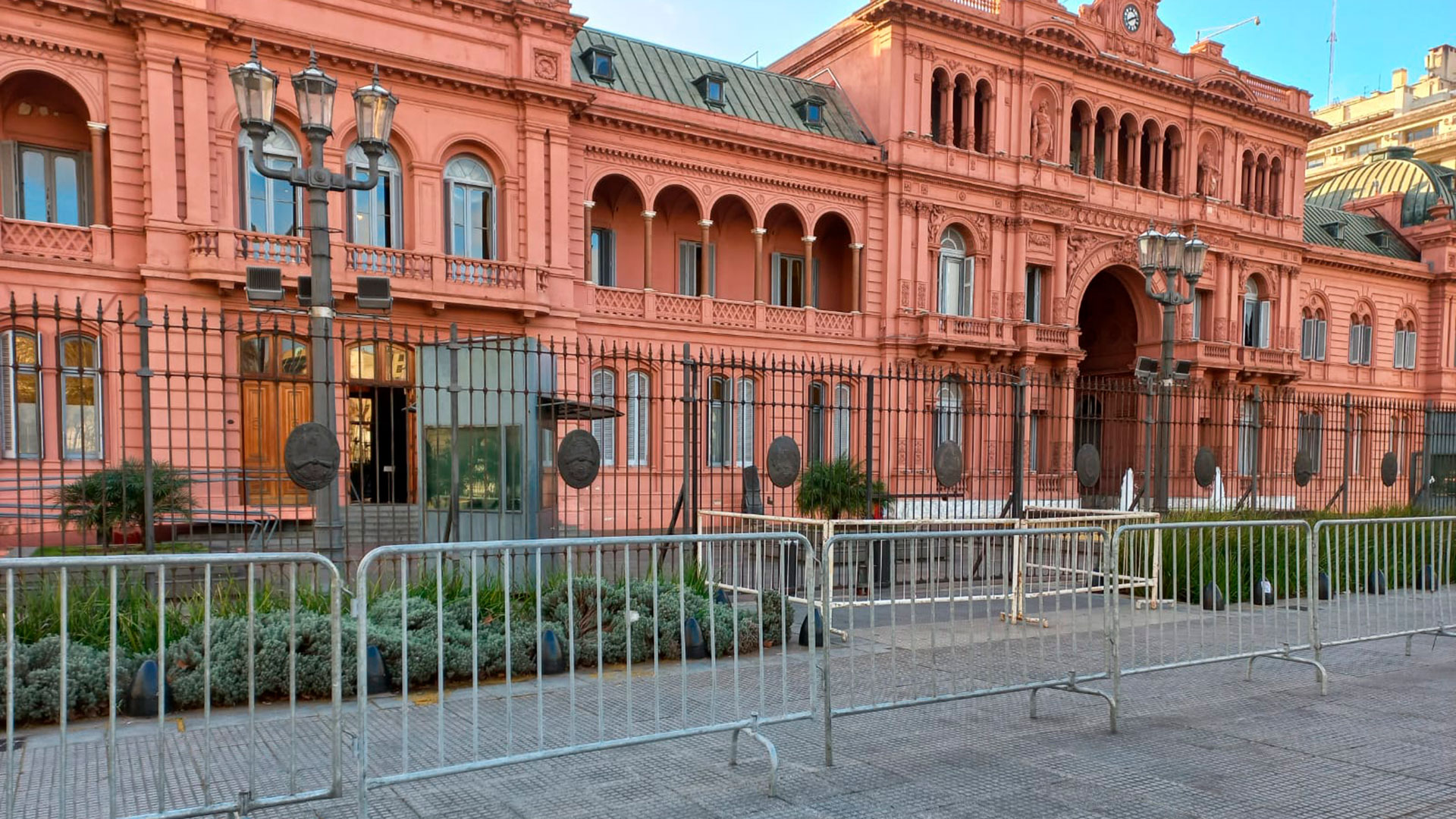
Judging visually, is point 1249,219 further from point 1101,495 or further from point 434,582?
point 434,582

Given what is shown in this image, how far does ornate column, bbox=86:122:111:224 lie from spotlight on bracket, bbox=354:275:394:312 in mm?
11166

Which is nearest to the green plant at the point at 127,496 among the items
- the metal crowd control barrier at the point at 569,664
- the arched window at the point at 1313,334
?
the metal crowd control barrier at the point at 569,664

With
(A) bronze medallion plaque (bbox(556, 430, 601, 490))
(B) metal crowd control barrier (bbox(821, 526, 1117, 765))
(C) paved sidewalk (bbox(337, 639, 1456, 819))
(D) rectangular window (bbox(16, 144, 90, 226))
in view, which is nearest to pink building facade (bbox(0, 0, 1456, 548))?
(D) rectangular window (bbox(16, 144, 90, 226))

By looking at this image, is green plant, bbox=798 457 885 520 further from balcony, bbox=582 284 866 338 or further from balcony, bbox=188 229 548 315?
balcony, bbox=582 284 866 338

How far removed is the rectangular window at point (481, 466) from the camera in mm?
10141

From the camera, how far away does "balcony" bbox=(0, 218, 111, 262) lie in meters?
15.8

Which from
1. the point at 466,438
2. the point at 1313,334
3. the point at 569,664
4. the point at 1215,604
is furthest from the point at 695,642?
the point at 1313,334

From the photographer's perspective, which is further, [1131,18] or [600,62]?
[1131,18]

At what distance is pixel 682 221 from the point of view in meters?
25.1

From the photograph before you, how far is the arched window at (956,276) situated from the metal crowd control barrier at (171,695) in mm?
22290

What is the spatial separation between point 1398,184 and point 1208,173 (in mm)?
16320

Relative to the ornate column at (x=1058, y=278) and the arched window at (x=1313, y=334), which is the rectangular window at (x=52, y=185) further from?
the arched window at (x=1313, y=334)

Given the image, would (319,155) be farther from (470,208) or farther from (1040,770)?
(470,208)

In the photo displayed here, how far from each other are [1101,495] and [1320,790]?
23852 millimetres
